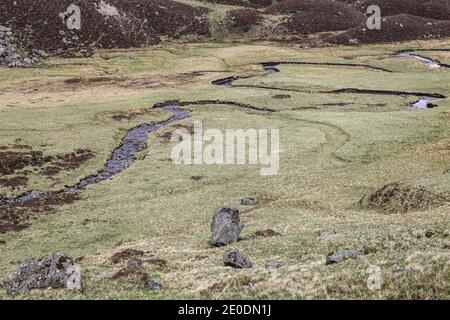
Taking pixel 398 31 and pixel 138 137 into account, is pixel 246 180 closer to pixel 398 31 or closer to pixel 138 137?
pixel 138 137

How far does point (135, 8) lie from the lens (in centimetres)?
17438

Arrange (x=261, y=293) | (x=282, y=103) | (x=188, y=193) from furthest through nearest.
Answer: (x=282, y=103), (x=188, y=193), (x=261, y=293)

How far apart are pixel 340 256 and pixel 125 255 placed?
14.2 m

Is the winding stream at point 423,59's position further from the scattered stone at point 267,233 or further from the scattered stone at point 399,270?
the scattered stone at point 399,270

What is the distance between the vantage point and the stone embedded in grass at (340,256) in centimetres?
2447

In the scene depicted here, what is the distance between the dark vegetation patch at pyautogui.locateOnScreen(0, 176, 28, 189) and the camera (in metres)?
51.2

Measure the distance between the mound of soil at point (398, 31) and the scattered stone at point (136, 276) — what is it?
157962 mm

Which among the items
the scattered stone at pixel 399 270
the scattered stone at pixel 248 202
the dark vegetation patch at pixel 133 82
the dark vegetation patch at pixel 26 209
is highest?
the dark vegetation patch at pixel 133 82

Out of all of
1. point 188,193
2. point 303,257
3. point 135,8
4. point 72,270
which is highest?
point 135,8

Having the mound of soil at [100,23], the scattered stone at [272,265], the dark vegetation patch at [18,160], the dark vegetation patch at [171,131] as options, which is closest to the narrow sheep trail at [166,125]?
the dark vegetation patch at [171,131]

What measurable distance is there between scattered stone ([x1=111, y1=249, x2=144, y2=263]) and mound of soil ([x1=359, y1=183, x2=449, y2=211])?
20958 millimetres

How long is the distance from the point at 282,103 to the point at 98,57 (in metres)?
71.3
